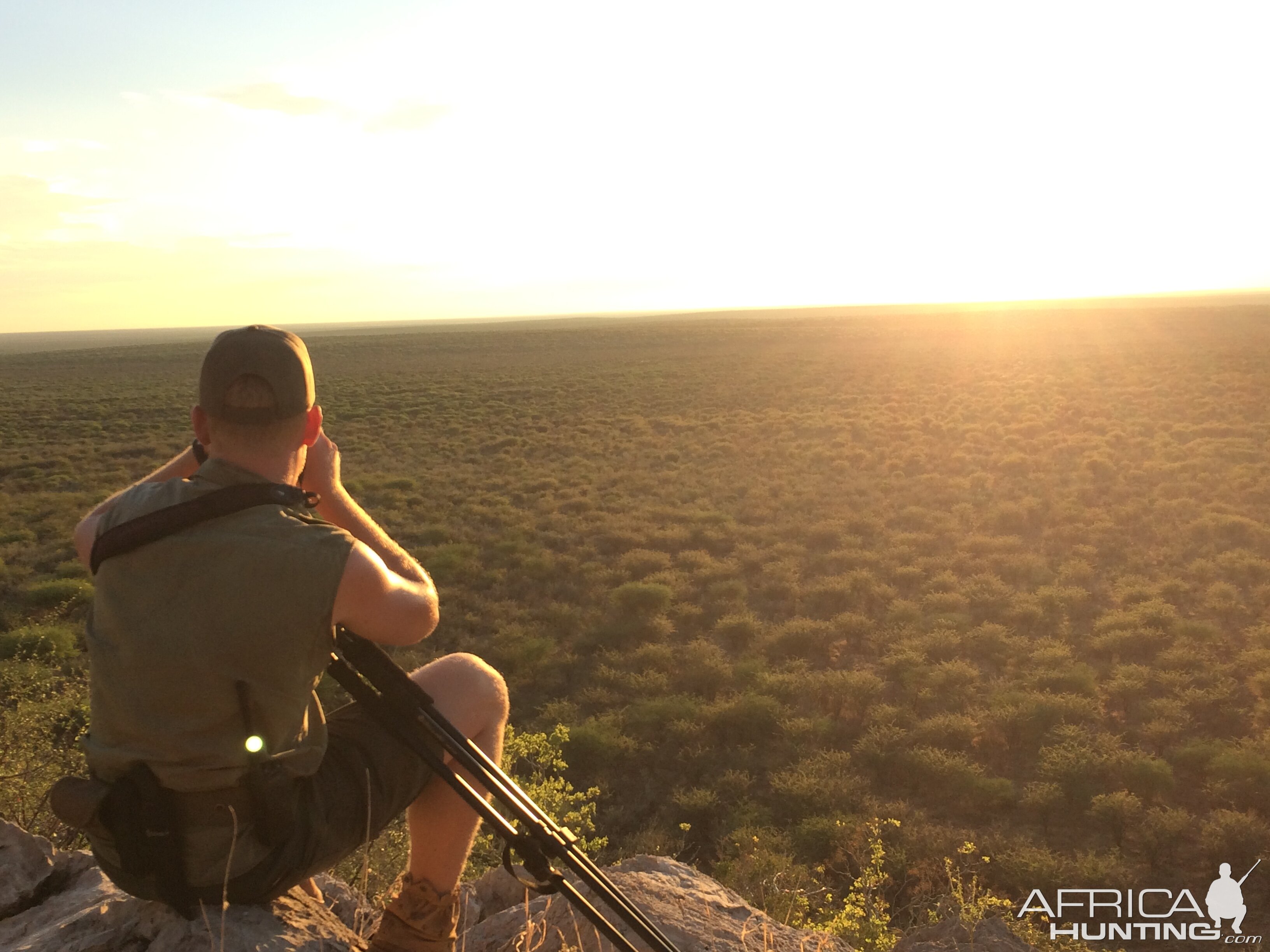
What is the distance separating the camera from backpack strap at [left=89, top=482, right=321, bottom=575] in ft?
5.95

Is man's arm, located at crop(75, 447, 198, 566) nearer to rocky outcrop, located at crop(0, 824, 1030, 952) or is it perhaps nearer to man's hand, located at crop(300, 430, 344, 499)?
man's hand, located at crop(300, 430, 344, 499)

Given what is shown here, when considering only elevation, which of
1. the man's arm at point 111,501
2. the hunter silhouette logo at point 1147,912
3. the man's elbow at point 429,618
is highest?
the man's arm at point 111,501

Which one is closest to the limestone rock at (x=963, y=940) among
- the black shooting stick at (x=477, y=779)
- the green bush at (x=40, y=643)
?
the black shooting stick at (x=477, y=779)

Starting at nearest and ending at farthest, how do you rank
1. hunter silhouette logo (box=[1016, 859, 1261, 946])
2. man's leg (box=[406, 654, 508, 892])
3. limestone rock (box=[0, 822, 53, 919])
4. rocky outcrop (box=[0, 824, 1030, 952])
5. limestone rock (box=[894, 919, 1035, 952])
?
rocky outcrop (box=[0, 824, 1030, 952]), man's leg (box=[406, 654, 508, 892]), limestone rock (box=[0, 822, 53, 919]), limestone rock (box=[894, 919, 1035, 952]), hunter silhouette logo (box=[1016, 859, 1261, 946])

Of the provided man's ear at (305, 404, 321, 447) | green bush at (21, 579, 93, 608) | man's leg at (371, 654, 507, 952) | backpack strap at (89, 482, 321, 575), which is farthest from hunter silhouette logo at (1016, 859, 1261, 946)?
green bush at (21, 579, 93, 608)

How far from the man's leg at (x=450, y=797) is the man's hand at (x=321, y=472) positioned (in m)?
0.52

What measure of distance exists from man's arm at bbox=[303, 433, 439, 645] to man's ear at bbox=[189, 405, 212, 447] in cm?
26

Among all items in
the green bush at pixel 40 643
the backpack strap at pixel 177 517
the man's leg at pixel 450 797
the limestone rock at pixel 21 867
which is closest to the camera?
the backpack strap at pixel 177 517

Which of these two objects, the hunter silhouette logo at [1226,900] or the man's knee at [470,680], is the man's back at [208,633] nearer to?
the man's knee at [470,680]

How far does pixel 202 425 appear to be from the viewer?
200 cm

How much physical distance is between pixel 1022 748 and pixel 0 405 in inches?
1658

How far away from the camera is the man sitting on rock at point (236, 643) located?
1.83 m

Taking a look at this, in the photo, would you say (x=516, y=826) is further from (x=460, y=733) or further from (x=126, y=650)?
(x=126, y=650)

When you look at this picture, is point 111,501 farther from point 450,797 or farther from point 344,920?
point 344,920
